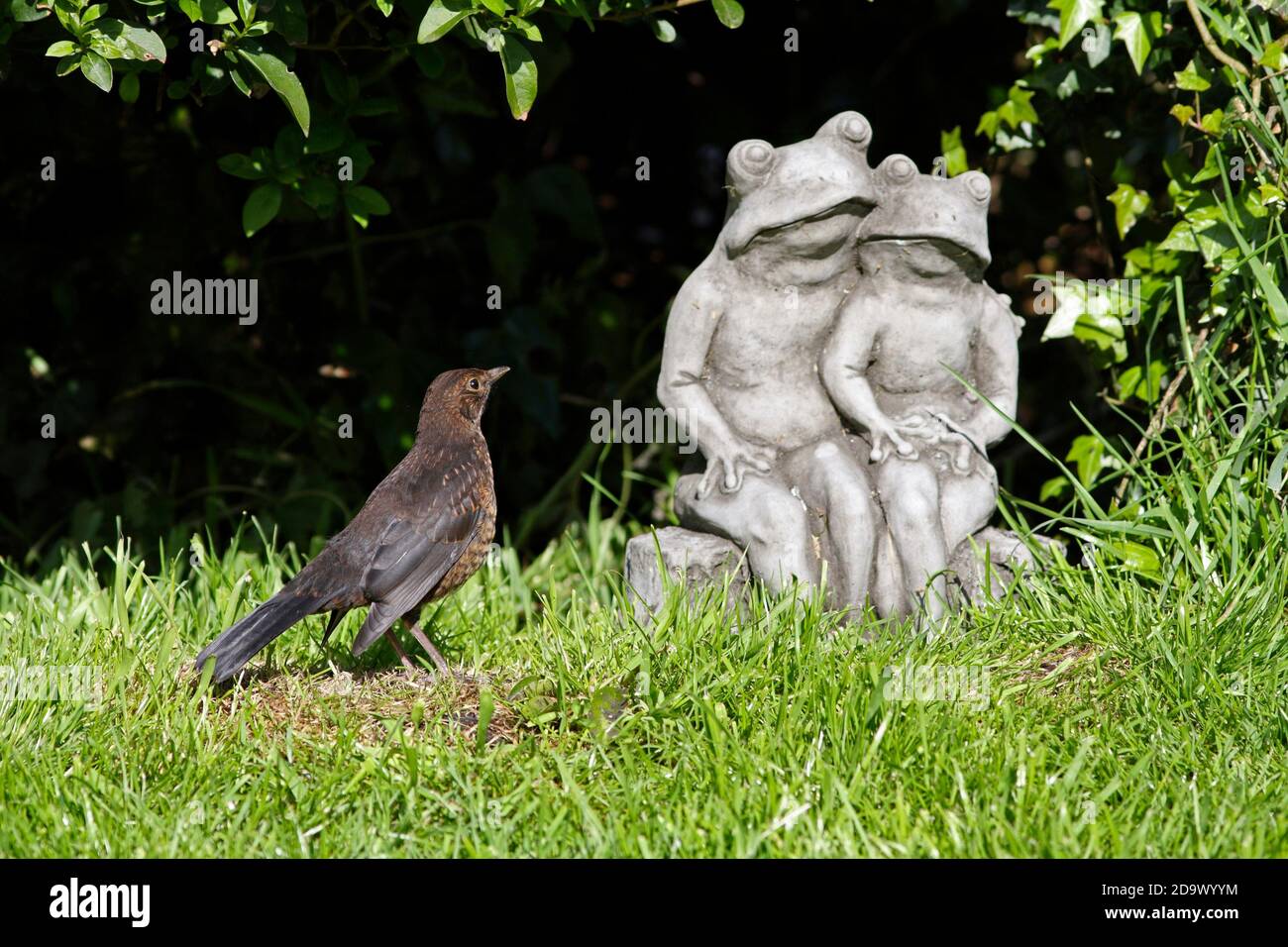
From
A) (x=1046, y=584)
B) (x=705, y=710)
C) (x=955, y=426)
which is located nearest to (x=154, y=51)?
(x=705, y=710)

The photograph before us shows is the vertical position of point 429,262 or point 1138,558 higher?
point 429,262

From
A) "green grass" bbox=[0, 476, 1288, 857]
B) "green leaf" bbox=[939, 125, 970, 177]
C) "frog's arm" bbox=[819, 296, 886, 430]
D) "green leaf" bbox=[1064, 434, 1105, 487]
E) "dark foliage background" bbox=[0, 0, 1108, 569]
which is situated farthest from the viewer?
"dark foliage background" bbox=[0, 0, 1108, 569]

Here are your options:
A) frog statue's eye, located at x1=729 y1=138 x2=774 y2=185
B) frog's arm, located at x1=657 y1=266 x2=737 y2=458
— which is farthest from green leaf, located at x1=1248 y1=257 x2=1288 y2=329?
frog's arm, located at x1=657 y1=266 x2=737 y2=458

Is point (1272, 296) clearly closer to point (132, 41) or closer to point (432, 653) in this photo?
point (432, 653)

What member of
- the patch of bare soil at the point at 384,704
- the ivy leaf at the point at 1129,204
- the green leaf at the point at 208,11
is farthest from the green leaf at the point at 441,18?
the ivy leaf at the point at 1129,204

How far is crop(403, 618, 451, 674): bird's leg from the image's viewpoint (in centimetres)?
405

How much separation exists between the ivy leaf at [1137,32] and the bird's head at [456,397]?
2256 millimetres

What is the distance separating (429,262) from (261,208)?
83.8 inches

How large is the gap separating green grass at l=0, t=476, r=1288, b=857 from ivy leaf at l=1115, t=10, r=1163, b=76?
5.08 feet

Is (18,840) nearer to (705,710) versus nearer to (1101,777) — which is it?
(705,710)

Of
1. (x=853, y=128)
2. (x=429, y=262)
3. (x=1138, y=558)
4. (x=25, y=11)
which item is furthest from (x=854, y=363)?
(x=429, y=262)

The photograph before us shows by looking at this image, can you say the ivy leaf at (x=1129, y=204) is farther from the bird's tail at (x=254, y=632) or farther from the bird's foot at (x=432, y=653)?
the bird's tail at (x=254, y=632)

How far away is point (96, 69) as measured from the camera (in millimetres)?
3746

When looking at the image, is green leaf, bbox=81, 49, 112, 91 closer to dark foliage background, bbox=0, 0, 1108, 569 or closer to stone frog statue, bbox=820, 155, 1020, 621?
dark foliage background, bbox=0, 0, 1108, 569
